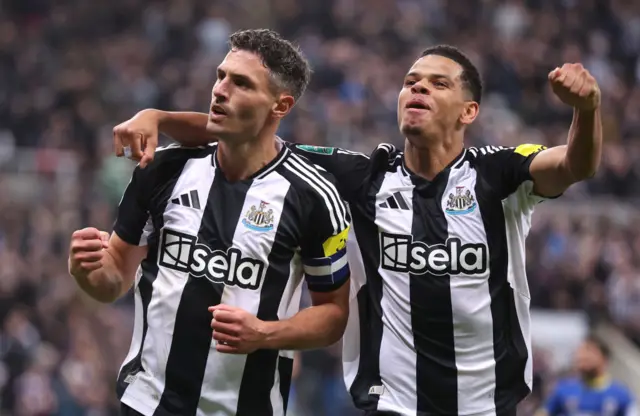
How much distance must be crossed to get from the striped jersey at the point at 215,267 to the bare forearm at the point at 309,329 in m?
0.11

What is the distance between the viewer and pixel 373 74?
56.2ft

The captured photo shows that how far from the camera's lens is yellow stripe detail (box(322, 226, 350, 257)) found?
546cm

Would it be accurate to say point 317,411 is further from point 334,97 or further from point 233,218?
point 233,218

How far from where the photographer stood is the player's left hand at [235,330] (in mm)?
5004

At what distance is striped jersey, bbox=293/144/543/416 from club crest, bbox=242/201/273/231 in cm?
55

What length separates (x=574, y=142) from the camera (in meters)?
5.23

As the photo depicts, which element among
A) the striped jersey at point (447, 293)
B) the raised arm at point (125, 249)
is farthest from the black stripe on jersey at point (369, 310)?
the raised arm at point (125, 249)

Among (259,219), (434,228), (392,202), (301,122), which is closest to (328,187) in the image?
(259,219)

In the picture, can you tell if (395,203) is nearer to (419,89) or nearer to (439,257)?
(439,257)

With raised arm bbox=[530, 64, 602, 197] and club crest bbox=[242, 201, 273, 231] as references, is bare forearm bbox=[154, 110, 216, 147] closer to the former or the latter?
club crest bbox=[242, 201, 273, 231]

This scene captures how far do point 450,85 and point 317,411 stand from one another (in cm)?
691

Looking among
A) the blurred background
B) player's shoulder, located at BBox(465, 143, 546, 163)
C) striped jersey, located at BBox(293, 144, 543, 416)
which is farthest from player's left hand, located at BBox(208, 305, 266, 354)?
the blurred background

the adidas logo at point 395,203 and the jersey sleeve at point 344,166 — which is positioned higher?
the jersey sleeve at point 344,166

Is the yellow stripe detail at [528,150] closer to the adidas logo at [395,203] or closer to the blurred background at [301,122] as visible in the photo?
the adidas logo at [395,203]
